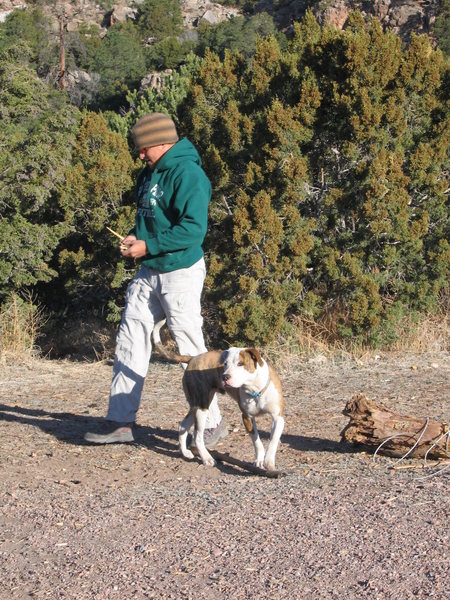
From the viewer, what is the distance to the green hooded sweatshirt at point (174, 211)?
19.5 feet

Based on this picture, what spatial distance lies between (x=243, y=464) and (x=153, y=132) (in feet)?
7.40

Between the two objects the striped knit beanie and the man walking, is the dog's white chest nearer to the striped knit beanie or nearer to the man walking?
the man walking

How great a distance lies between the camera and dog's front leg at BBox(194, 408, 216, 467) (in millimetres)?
5867

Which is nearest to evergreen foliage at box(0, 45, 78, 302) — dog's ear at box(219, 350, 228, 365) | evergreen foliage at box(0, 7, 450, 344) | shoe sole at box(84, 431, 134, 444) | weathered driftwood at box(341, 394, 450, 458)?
evergreen foliage at box(0, 7, 450, 344)

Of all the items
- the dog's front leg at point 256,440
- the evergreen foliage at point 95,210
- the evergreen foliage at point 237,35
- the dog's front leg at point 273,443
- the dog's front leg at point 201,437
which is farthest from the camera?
the evergreen foliage at point 237,35

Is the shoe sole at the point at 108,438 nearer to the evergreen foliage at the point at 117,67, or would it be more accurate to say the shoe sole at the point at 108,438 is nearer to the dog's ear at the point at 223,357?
the dog's ear at the point at 223,357

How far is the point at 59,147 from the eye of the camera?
11953 mm

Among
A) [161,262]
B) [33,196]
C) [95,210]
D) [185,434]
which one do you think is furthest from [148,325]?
[33,196]

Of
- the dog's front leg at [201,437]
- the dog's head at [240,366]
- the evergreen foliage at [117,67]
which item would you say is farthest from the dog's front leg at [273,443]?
the evergreen foliage at [117,67]

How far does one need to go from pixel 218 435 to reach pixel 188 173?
5.89 ft

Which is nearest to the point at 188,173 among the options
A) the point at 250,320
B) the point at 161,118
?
the point at 161,118

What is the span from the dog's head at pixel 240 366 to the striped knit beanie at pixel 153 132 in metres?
1.55

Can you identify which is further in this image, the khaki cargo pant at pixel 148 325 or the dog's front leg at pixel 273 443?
the khaki cargo pant at pixel 148 325

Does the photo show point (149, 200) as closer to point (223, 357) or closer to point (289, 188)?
point (223, 357)
